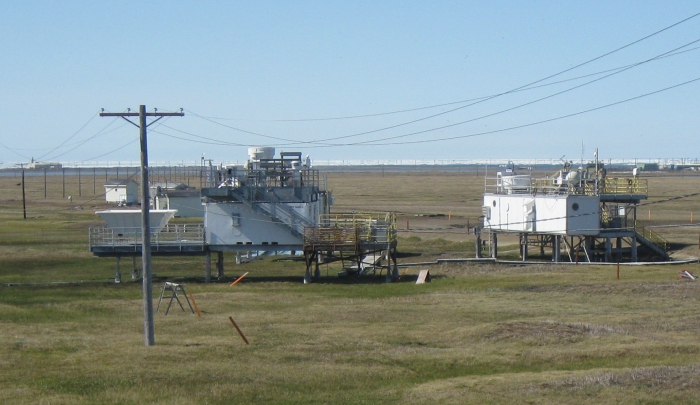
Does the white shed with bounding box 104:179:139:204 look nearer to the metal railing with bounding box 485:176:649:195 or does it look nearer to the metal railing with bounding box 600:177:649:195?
the metal railing with bounding box 485:176:649:195

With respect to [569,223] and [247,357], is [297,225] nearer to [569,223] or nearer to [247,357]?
[569,223]

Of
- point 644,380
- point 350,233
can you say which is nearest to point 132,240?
point 350,233

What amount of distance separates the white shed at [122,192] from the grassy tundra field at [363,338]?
57.8m

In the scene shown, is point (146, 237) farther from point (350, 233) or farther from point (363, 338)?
point (350, 233)

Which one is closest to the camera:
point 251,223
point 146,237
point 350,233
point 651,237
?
point 146,237

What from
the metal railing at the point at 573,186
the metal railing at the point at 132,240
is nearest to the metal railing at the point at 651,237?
the metal railing at the point at 573,186

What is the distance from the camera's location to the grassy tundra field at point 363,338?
2050 centimetres

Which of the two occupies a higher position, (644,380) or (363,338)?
(644,380)

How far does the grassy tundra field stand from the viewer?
2050 centimetres

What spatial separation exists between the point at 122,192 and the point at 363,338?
90.8 m

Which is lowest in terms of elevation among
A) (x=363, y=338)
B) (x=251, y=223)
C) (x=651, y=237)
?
(x=363, y=338)

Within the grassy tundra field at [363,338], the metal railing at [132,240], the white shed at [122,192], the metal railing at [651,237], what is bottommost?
the grassy tundra field at [363,338]

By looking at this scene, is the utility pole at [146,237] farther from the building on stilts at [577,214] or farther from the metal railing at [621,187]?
the metal railing at [621,187]

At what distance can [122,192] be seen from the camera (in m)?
114
